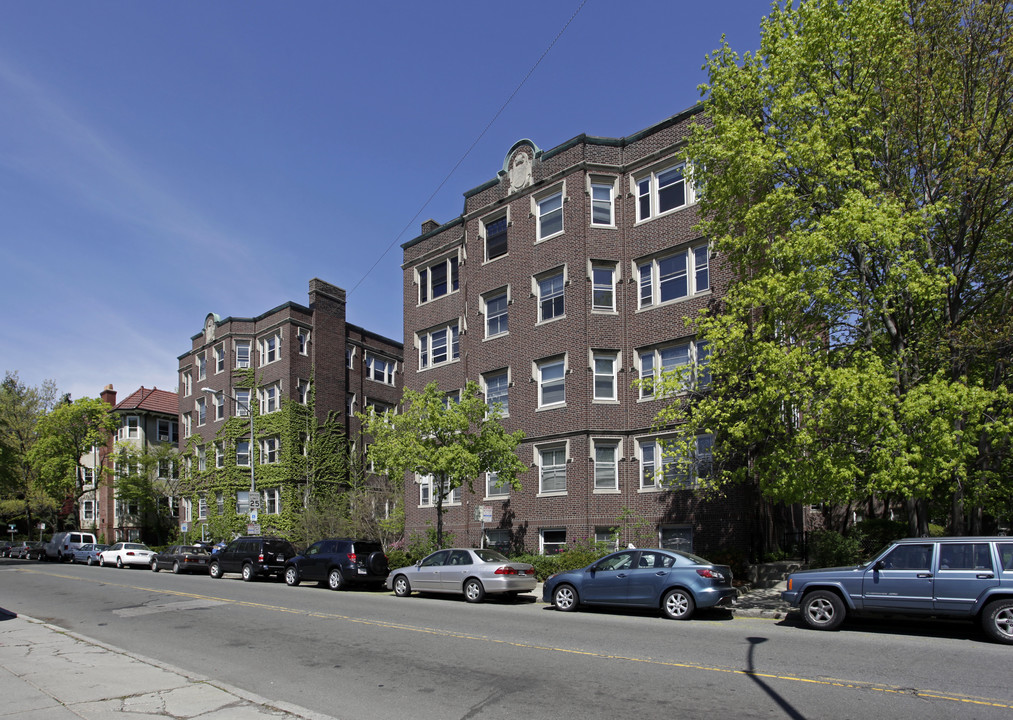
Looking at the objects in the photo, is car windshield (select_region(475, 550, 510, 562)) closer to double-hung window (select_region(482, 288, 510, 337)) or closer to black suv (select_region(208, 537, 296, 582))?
double-hung window (select_region(482, 288, 510, 337))

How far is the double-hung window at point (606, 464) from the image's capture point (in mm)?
24359

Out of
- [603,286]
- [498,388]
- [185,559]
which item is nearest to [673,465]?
[603,286]

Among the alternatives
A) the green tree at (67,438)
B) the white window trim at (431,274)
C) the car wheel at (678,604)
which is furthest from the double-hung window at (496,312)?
the green tree at (67,438)

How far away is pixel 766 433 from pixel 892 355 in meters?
3.59

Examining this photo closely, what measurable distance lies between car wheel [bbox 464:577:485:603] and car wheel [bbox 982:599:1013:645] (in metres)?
11.0

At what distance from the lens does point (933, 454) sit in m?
13.5

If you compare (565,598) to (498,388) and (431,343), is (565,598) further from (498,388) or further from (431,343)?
(431,343)

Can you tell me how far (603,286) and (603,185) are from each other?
12.1ft

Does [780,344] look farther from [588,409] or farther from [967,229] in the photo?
[588,409]

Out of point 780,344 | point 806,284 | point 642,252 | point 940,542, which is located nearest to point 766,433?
point 780,344

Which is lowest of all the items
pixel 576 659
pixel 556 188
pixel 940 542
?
pixel 576 659

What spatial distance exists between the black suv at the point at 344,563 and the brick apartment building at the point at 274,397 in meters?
15.9

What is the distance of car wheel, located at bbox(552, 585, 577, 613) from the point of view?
16.5 meters

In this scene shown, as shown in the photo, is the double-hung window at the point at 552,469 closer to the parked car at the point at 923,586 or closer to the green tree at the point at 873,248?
the green tree at the point at 873,248
